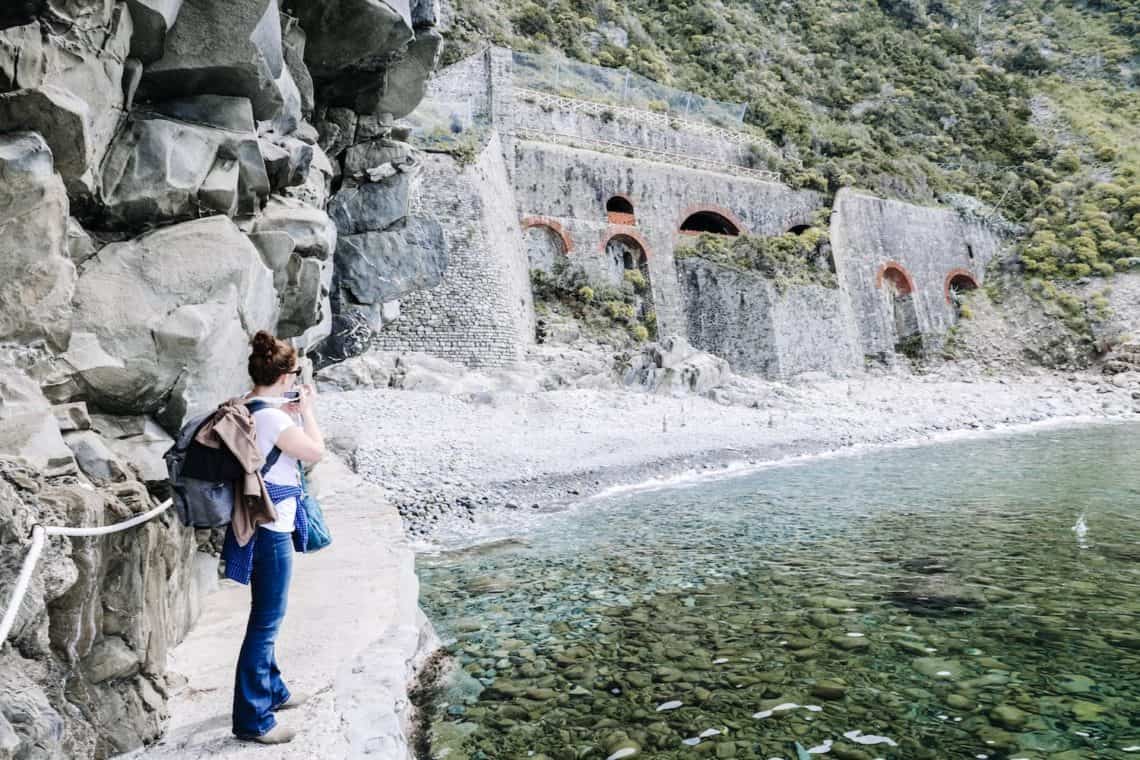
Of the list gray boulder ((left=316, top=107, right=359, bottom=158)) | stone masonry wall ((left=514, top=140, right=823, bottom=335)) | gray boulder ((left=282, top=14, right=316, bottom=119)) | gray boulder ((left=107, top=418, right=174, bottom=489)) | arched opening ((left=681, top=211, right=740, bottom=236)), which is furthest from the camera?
arched opening ((left=681, top=211, right=740, bottom=236))

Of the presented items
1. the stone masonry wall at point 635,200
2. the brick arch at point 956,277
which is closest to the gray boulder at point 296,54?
the stone masonry wall at point 635,200

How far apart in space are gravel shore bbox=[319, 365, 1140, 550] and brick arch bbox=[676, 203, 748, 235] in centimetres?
707

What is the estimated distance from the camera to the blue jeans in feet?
9.78

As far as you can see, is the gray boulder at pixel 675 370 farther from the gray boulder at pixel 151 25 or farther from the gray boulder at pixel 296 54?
the gray boulder at pixel 151 25

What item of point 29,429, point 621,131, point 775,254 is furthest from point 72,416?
point 621,131

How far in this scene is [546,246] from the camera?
2495 cm

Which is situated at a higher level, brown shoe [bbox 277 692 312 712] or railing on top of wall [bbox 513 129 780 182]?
railing on top of wall [bbox 513 129 780 182]

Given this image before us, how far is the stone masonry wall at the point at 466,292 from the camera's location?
19297mm

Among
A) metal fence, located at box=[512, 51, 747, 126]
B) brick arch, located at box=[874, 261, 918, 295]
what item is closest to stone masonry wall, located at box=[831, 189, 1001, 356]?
brick arch, located at box=[874, 261, 918, 295]

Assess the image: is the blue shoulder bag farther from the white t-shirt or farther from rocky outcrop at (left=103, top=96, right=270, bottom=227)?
rocky outcrop at (left=103, top=96, right=270, bottom=227)

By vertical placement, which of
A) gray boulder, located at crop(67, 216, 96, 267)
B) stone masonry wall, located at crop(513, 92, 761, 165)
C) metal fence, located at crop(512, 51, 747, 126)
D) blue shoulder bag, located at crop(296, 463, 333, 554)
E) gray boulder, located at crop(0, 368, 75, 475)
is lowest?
blue shoulder bag, located at crop(296, 463, 333, 554)

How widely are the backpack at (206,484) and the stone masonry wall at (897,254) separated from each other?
93.9 feet

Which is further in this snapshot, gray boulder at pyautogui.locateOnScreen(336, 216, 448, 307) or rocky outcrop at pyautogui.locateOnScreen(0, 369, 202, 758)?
gray boulder at pyautogui.locateOnScreen(336, 216, 448, 307)

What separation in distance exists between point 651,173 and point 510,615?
23.4 metres
